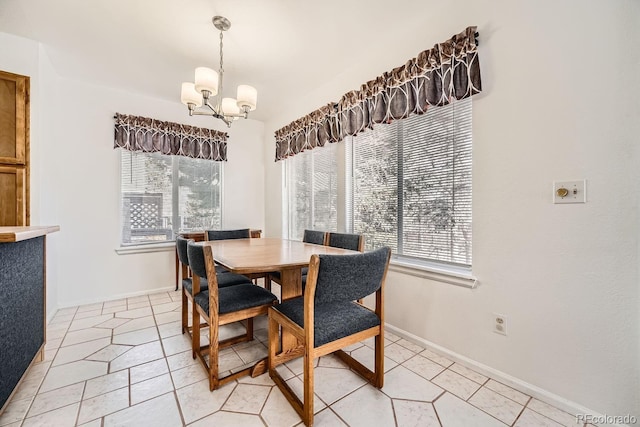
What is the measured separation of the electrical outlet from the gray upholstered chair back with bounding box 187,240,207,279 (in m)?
1.76

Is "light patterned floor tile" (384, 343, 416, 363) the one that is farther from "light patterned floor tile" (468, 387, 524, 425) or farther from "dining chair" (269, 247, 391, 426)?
"light patterned floor tile" (468, 387, 524, 425)

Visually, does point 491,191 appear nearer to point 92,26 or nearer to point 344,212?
point 344,212

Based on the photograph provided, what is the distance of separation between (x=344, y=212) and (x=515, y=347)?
169cm

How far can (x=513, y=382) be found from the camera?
1.50m

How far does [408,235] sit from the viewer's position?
7.01 ft

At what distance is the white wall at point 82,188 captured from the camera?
8.05 feet

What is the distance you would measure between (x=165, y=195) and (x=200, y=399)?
8.77 ft

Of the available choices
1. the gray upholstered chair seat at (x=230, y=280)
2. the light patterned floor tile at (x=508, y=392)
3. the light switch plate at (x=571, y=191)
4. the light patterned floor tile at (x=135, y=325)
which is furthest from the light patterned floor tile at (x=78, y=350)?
the light switch plate at (x=571, y=191)

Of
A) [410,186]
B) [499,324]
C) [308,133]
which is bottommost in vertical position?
[499,324]

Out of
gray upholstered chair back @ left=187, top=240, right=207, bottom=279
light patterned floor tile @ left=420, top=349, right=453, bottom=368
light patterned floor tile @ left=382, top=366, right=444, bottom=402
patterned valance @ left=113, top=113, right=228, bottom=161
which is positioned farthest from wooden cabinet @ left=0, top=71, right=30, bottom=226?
light patterned floor tile @ left=420, top=349, right=453, bottom=368

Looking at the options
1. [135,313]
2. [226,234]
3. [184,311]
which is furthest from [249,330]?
[135,313]

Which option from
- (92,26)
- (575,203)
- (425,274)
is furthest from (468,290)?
(92,26)

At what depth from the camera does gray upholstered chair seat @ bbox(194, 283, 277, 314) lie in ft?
4.98

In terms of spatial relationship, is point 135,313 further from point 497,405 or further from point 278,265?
point 497,405
